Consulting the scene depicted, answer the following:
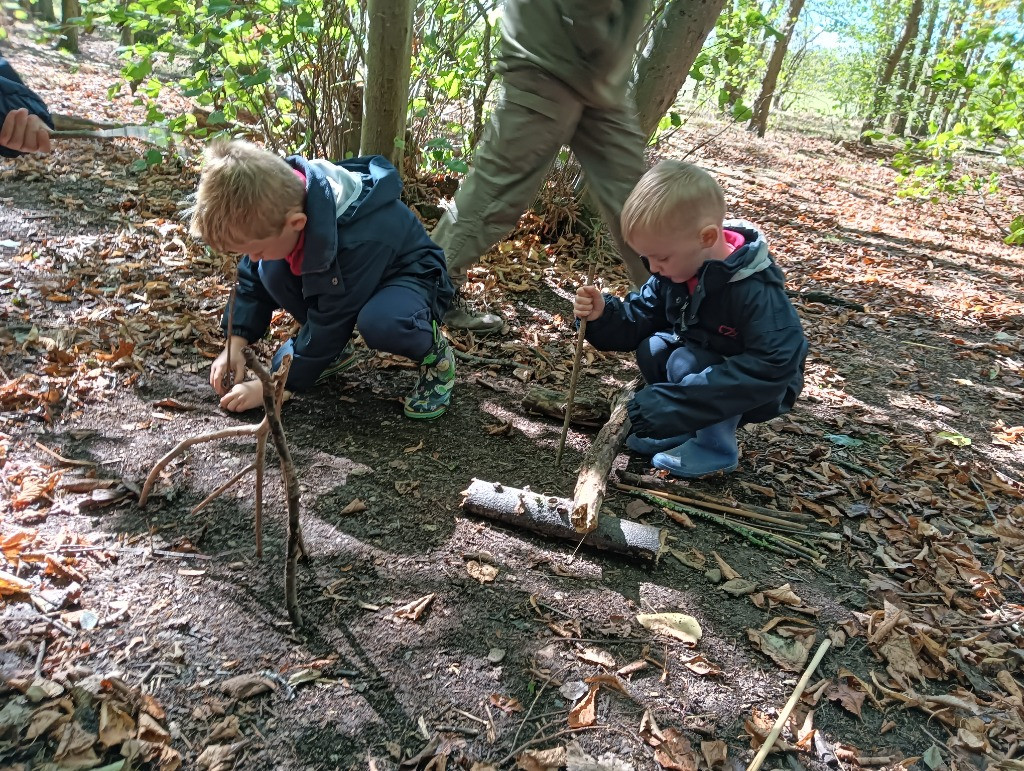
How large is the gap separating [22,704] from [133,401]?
1.37 meters

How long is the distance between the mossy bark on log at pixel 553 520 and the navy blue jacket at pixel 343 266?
2.82ft

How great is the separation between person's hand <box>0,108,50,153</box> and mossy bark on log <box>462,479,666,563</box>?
6.50 ft

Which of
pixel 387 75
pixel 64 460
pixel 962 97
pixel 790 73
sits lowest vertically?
pixel 64 460

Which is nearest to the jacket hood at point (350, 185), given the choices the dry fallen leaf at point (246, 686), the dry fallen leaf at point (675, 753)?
the dry fallen leaf at point (246, 686)

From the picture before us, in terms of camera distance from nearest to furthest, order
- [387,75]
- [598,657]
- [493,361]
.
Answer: [598,657] < [493,361] < [387,75]

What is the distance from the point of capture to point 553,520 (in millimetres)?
2150

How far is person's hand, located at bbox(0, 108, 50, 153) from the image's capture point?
2.36 metres

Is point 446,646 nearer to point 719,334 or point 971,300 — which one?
point 719,334

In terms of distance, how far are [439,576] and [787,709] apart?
99 centimetres

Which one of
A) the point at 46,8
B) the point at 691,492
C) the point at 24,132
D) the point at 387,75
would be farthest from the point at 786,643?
the point at 46,8

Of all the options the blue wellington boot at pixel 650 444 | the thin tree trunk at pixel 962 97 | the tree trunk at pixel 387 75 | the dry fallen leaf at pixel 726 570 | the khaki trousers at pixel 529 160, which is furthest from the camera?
the thin tree trunk at pixel 962 97

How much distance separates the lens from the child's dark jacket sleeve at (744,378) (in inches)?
94.7

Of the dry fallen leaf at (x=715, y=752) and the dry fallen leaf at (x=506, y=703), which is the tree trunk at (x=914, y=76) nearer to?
the dry fallen leaf at (x=715, y=752)

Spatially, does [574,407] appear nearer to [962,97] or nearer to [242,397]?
[242,397]
